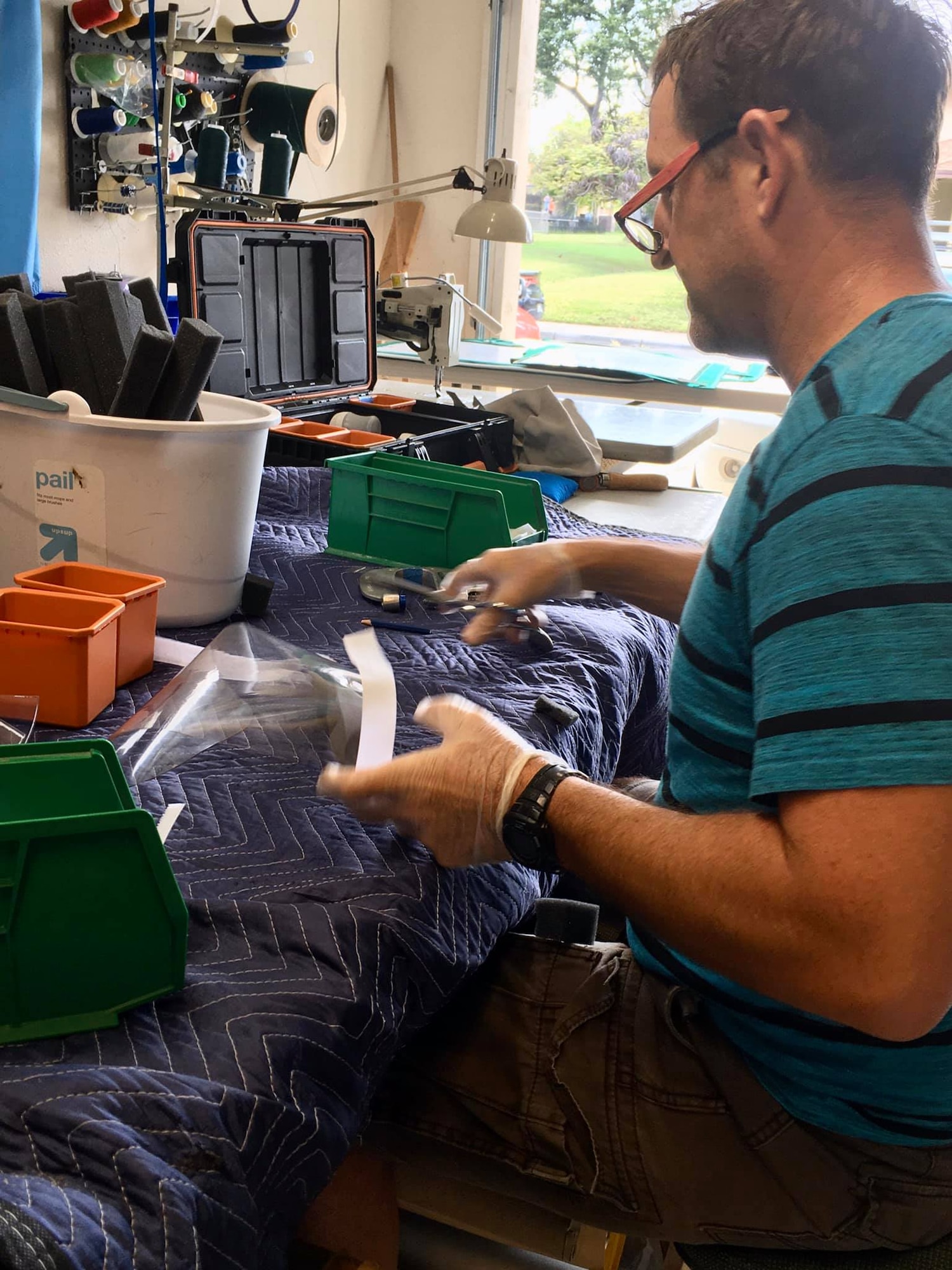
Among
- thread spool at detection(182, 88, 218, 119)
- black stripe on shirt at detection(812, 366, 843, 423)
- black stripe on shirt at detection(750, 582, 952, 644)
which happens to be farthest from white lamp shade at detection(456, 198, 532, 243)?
black stripe on shirt at detection(750, 582, 952, 644)

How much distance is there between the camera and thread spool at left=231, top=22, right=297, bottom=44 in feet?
7.69

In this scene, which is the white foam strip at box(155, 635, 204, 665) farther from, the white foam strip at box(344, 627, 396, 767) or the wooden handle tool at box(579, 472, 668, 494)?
the wooden handle tool at box(579, 472, 668, 494)

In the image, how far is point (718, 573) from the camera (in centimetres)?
73

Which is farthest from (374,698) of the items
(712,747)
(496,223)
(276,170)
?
(496,223)

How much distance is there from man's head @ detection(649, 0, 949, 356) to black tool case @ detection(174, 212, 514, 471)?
810mm

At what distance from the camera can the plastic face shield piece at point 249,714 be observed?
33.3 inches

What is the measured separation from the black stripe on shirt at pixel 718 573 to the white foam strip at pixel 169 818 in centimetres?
42

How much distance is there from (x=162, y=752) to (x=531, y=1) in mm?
3909

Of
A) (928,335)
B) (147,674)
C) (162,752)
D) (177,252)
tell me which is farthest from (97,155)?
(928,335)

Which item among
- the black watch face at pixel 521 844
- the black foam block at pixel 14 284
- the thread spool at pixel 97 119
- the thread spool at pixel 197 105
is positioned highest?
the thread spool at pixel 197 105

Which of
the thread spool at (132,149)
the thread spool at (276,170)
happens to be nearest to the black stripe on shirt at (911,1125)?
the thread spool at (276,170)

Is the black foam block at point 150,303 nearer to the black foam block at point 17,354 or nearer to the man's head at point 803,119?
the black foam block at point 17,354

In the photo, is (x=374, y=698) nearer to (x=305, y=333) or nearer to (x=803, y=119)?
(x=803, y=119)

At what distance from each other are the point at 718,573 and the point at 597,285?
4.13m
